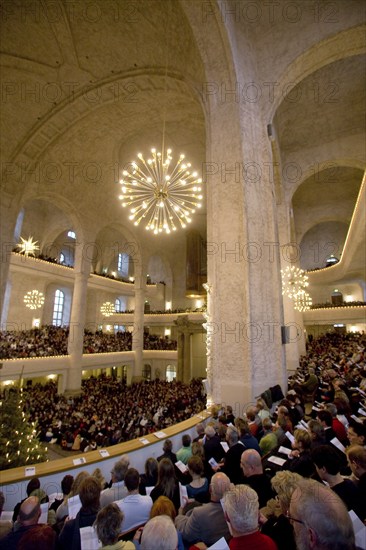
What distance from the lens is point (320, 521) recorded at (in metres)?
1.17

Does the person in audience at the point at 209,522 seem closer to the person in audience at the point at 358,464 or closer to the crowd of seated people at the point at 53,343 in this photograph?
the person in audience at the point at 358,464

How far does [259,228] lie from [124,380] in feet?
59.7

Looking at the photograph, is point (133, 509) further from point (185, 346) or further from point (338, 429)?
point (185, 346)

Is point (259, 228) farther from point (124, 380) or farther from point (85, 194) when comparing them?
point (124, 380)

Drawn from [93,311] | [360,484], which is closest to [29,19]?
[360,484]

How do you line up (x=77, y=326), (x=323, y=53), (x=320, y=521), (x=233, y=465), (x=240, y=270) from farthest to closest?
(x=77, y=326) → (x=323, y=53) → (x=240, y=270) → (x=233, y=465) → (x=320, y=521)

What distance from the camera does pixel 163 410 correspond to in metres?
11.0

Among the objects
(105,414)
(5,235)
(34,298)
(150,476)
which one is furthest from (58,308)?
(150,476)

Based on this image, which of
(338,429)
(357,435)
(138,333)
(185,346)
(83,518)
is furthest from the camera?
(138,333)

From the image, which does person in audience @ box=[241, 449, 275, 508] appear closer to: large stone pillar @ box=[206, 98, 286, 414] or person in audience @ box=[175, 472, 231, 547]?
person in audience @ box=[175, 472, 231, 547]

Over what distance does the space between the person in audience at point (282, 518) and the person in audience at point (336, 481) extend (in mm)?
307

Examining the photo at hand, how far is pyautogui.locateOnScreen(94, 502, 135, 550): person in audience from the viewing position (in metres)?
1.54

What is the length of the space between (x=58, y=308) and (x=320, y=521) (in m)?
23.7

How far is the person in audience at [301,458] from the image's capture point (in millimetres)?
2467
